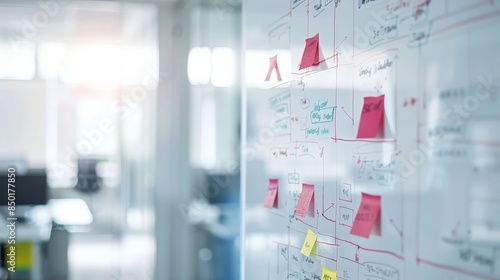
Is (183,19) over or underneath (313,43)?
over

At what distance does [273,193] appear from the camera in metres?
1.90

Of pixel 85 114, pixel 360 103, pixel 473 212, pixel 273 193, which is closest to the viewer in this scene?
pixel 473 212

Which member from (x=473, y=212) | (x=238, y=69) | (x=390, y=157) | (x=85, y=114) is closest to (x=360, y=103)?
(x=390, y=157)

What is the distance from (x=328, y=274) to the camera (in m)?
1.50

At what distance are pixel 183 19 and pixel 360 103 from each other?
8.85 ft

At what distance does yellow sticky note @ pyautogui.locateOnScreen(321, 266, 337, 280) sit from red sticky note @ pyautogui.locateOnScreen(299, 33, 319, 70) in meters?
0.54

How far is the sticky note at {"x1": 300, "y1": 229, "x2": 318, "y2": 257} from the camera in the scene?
1585 millimetres

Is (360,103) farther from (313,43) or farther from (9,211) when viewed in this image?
(9,211)

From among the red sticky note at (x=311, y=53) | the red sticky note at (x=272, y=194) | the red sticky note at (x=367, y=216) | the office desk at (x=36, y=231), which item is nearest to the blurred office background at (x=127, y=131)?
the office desk at (x=36, y=231)

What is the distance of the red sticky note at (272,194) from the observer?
6.19ft

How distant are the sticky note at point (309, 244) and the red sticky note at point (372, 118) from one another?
1.25ft

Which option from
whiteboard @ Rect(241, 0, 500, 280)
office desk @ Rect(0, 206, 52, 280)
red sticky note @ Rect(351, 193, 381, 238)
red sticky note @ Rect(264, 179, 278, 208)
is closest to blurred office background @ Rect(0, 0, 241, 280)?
office desk @ Rect(0, 206, 52, 280)

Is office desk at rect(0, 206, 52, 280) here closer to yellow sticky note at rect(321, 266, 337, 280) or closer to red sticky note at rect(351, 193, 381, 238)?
yellow sticky note at rect(321, 266, 337, 280)

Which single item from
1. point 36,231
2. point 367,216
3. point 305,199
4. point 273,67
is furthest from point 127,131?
point 367,216
